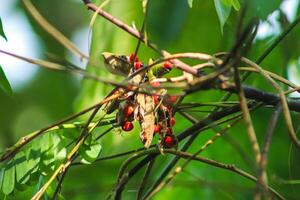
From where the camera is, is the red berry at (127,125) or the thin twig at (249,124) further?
the red berry at (127,125)

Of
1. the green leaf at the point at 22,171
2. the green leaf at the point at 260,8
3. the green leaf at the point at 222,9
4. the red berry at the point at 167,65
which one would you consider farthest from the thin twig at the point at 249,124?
the green leaf at the point at 22,171

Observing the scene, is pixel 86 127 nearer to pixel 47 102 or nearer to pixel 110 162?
pixel 110 162

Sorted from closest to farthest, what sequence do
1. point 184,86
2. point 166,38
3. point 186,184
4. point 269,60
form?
point 184,86
point 166,38
point 186,184
point 269,60

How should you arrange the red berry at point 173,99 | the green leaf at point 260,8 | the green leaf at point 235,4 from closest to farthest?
the green leaf at point 260,8
the red berry at point 173,99
the green leaf at point 235,4

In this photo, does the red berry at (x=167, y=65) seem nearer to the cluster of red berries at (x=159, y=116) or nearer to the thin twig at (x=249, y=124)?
the cluster of red berries at (x=159, y=116)

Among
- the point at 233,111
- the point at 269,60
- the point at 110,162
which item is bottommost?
the point at 110,162

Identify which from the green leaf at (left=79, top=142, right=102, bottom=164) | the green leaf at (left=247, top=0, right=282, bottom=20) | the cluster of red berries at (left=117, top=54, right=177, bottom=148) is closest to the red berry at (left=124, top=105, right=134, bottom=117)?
the cluster of red berries at (left=117, top=54, right=177, bottom=148)

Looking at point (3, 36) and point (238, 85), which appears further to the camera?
point (3, 36)

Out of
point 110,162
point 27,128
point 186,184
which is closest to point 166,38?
point 186,184
